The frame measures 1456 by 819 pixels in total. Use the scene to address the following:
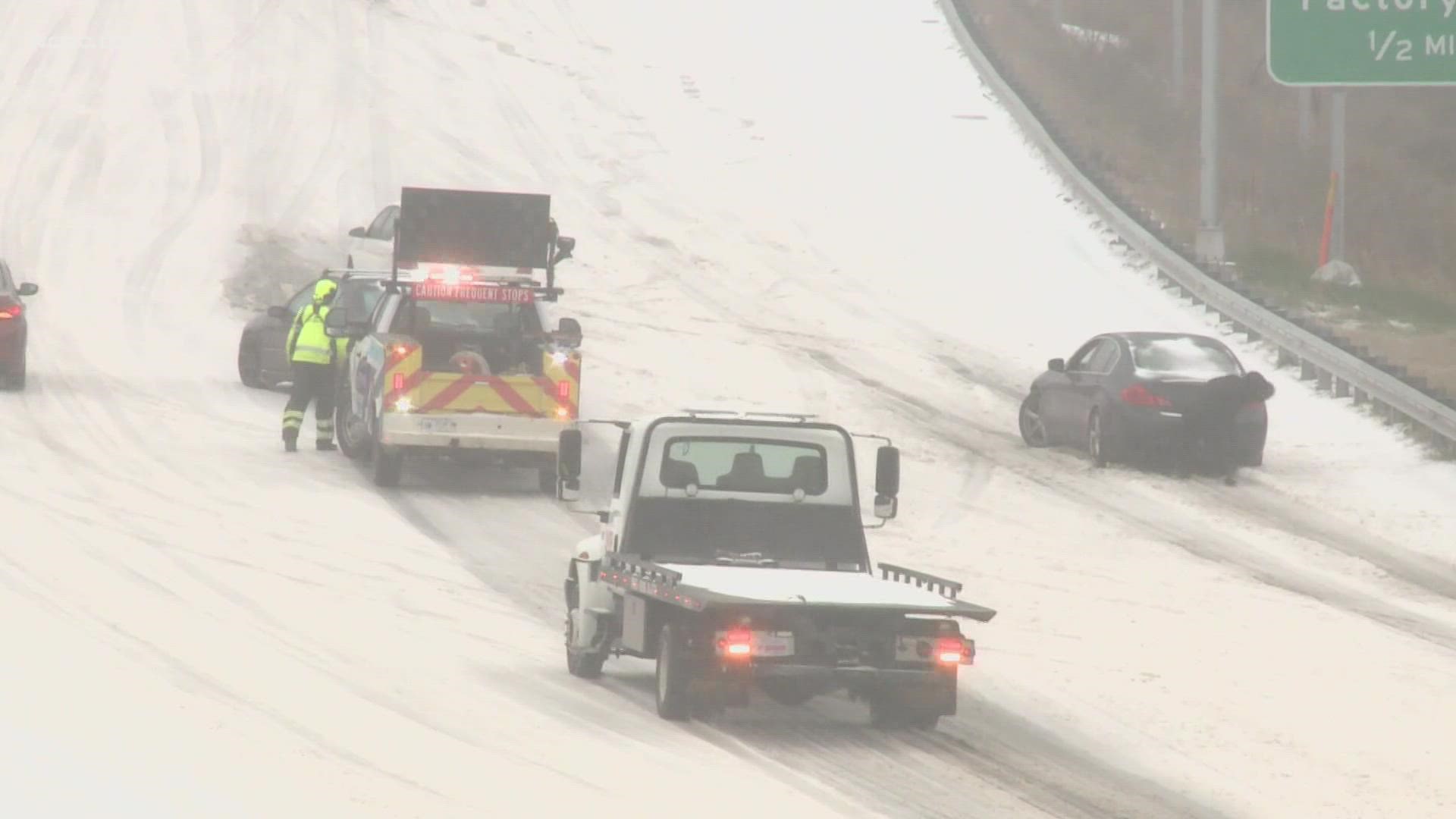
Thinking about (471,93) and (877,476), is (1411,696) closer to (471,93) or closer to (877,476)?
(877,476)

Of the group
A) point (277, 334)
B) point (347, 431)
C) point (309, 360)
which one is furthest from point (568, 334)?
point (277, 334)

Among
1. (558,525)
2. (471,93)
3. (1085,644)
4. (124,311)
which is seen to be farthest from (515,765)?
(471,93)

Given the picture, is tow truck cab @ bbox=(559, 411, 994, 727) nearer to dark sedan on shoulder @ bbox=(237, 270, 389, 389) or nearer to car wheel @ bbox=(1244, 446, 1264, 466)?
car wheel @ bbox=(1244, 446, 1264, 466)

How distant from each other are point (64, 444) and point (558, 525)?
15.6 ft

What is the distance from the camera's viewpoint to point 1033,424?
2344 centimetres

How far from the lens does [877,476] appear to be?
13.7m

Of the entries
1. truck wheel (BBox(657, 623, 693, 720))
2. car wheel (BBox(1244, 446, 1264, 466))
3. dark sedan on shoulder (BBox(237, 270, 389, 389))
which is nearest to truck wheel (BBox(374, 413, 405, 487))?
dark sedan on shoulder (BBox(237, 270, 389, 389))

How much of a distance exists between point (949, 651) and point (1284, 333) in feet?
52.2

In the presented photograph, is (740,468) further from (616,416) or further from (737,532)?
(616,416)

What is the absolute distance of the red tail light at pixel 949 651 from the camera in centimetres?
1163

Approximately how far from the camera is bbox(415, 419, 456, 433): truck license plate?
776 inches

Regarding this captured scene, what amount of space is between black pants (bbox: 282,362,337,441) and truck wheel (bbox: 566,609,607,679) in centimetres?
A: 867

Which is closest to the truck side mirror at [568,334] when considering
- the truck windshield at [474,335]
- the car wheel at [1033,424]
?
the truck windshield at [474,335]

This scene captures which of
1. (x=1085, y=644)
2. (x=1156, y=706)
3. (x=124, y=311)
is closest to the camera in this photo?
(x=1156, y=706)
